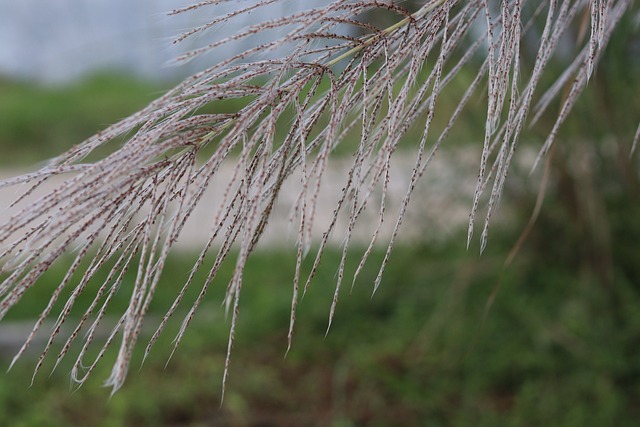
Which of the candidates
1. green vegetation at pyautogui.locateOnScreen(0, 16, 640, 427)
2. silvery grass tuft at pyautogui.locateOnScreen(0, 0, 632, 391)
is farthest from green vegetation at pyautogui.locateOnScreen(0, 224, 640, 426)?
silvery grass tuft at pyautogui.locateOnScreen(0, 0, 632, 391)

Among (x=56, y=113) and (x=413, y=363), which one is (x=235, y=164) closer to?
(x=413, y=363)

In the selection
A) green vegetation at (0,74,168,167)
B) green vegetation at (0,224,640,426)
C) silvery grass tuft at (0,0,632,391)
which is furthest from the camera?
green vegetation at (0,74,168,167)

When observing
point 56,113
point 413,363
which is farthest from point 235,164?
point 56,113

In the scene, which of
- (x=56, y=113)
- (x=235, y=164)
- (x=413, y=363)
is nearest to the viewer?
(x=235, y=164)

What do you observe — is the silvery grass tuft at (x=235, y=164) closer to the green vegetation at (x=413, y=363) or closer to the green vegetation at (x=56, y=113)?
the green vegetation at (x=413, y=363)

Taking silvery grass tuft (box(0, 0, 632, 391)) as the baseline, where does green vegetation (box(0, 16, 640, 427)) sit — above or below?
below

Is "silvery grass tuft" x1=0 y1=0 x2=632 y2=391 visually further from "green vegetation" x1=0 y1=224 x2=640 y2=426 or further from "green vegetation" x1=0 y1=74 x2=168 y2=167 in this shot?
"green vegetation" x1=0 y1=74 x2=168 y2=167

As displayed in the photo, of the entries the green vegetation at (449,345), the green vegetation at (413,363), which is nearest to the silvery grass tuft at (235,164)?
the green vegetation at (413,363)

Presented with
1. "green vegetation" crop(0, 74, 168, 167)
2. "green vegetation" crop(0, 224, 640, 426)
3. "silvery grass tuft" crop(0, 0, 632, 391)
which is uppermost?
"silvery grass tuft" crop(0, 0, 632, 391)

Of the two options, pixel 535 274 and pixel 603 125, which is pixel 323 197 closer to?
pixel 535 274

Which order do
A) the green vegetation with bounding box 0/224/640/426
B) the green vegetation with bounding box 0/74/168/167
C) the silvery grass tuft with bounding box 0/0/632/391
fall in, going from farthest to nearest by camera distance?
1. the green vegetation with bounding box 0/74/168/167
2. the green vegetation with bounding box 0/224/640/426
3. the silvery grass tuft with bounding box 0/0/632/391

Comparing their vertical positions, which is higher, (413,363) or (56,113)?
(413,363)
